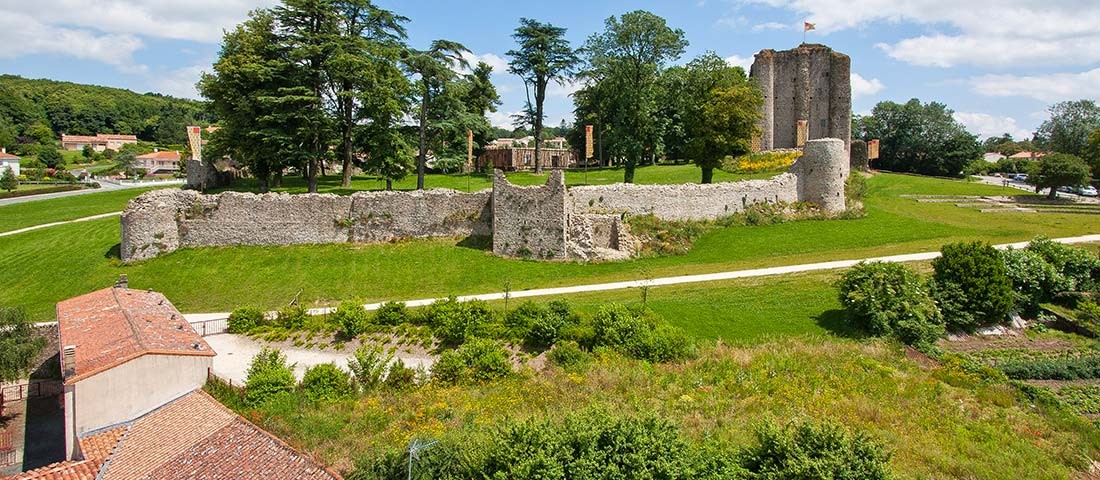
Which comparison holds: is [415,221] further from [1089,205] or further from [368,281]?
[1089,205]

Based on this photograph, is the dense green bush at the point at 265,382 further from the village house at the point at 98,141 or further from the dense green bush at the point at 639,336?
the village house at the point at 98,141

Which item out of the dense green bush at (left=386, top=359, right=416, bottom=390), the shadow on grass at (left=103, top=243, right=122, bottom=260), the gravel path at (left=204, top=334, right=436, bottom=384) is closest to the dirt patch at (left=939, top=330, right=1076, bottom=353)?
the dense green bush at (left=386, top=359, right=416, bottom=390)

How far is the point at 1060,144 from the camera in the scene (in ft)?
229

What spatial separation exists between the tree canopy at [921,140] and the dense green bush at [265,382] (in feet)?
201

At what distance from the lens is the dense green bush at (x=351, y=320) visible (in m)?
18.6

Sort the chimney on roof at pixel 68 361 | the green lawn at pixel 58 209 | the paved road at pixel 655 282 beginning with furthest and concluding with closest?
the green lawn at pixel 58 209 → the paved road at pixel 655 282 → the chimney on roof at pixel 68 361

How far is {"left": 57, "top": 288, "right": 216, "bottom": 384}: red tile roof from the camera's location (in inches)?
546

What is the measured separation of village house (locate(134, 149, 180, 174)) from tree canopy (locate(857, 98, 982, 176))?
295 feet

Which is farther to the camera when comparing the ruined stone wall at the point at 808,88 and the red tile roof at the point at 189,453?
the ruined stone wall at the point at 808,88

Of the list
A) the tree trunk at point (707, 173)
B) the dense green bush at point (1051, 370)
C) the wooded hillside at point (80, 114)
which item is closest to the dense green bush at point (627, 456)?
the dense green bush at point (1051, 370)

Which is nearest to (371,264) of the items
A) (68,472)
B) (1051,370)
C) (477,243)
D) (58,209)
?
(477,243)

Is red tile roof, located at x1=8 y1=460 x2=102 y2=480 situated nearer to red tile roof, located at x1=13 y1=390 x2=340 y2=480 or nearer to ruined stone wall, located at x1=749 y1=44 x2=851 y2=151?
red tile roof, located at x1=13 y1=390 x2=340 y2=480

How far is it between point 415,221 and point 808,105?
31.4 meters

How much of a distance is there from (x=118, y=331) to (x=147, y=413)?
109 inches
